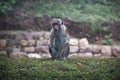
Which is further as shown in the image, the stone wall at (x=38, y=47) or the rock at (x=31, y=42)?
the rock at (x=31, y=42)

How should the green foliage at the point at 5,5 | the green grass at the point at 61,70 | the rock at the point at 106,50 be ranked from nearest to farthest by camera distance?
the green grass at the point at 61,70 < the rock at the point at 106,50 < the green foliage at the point at 5,5

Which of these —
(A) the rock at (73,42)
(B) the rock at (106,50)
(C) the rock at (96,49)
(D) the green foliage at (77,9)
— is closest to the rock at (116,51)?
(B) the rock at (106,50)

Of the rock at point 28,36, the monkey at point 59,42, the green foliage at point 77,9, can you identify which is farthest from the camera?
the green foliage at point 77,9

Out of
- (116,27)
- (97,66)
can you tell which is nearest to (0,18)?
(116,27)

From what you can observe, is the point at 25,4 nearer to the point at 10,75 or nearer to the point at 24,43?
the point at 24,43

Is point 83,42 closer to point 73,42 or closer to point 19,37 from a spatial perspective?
point 73,42

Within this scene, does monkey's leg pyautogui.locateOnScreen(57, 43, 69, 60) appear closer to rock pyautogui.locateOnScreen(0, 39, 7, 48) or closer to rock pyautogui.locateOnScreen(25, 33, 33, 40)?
rock pyautogui.locateOnScreen(25, 33, 33, 40)

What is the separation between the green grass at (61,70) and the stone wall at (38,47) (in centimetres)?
315

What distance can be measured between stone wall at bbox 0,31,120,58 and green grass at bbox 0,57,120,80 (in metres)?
3.15

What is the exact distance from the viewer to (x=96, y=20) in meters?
12.6

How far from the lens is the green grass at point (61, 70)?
6484mm

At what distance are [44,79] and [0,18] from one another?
6.52 m

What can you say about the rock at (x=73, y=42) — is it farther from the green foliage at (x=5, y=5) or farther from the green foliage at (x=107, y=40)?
the green foliage at (x=5, y=5)

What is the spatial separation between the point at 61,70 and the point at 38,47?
4364mm
